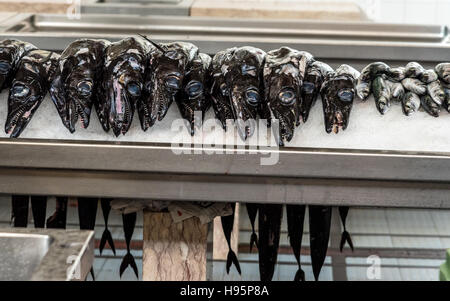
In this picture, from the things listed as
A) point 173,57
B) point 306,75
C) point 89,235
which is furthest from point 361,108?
point 89,235

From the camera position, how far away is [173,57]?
1.73m

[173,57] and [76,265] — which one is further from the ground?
[173,57]

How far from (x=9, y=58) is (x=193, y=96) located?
0.52 m

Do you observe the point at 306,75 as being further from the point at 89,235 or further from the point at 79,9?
the point at 79,9

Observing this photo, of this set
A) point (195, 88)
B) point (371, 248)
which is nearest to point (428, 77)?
point (195, 88)

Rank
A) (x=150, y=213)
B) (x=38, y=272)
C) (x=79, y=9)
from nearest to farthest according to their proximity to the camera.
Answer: (x=38, y=272) → (x=150, y=213) → (x=79, y=9)

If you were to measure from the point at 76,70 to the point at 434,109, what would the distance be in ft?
3.12

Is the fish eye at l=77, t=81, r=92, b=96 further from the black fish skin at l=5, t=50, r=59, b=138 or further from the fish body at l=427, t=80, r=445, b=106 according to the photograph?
the fish body at l=427, t=80, r=445, b=106

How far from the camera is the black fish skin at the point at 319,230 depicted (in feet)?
6.22

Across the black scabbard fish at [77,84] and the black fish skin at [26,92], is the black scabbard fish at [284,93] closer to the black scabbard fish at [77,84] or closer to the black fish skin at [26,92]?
the black scabbard fish at [77,84]

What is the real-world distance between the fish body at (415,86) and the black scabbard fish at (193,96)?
1.77ft

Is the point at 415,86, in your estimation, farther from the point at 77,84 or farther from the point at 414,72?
the point at 77,84

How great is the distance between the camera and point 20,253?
0.95m

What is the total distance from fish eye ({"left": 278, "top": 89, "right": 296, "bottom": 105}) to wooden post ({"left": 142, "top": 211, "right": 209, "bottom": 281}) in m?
0.48
